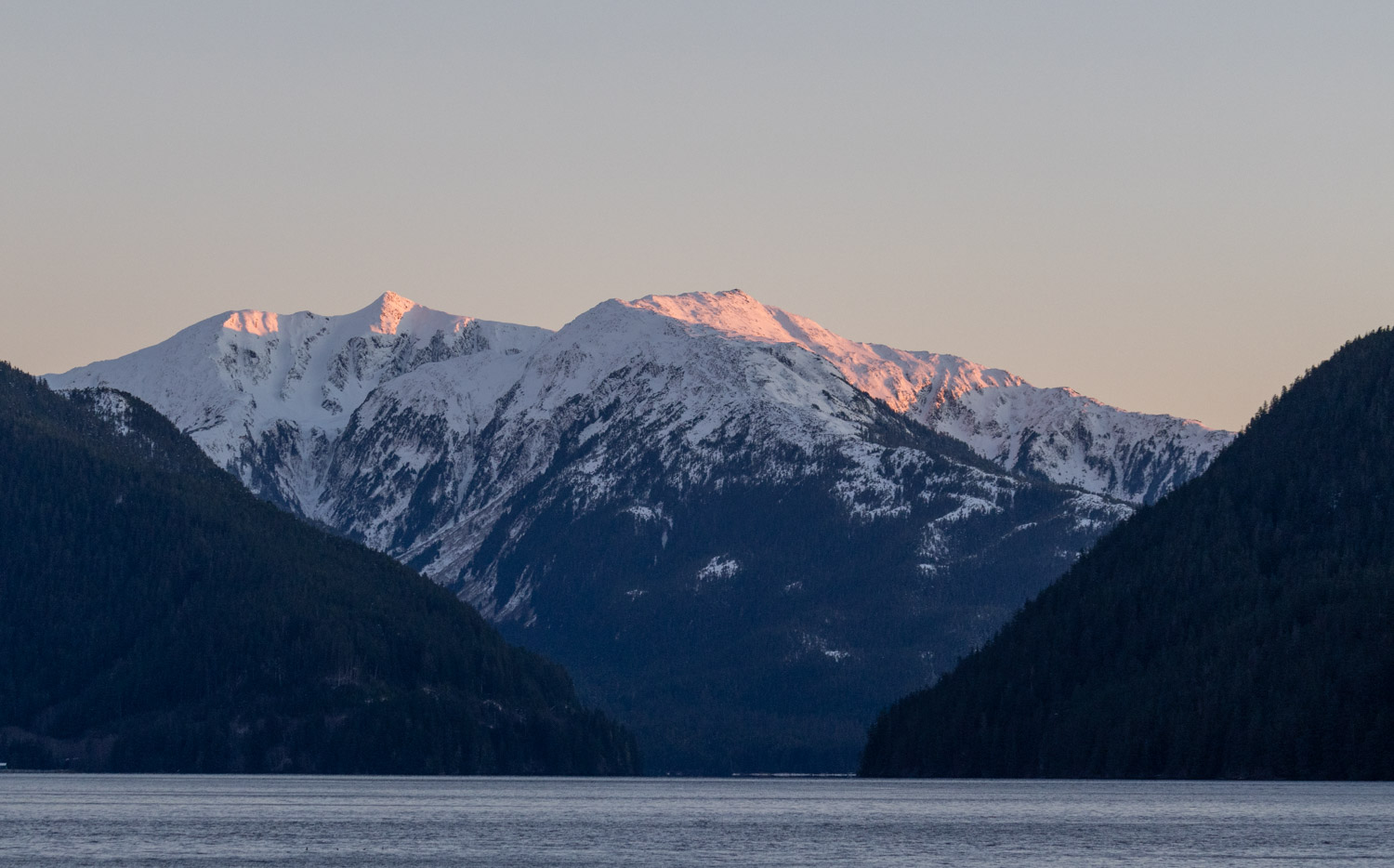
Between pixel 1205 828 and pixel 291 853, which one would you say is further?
pixel 1205 828

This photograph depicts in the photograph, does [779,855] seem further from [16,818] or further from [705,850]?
[16,818]

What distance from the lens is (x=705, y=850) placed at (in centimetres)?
15962

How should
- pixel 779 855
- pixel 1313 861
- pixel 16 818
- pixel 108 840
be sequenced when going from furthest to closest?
pixel 16 818 → pixel 108 840 → pixel 779 855 → pixel 1313 861

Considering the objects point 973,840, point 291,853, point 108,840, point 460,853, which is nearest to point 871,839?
point 973,840

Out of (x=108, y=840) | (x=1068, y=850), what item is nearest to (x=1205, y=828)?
(x=1068, y=850)

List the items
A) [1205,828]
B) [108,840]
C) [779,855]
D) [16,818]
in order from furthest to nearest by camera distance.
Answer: [16,818] → [1205,828] → [108,840] → [779,855]

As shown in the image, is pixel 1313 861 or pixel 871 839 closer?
pixel 1313 861

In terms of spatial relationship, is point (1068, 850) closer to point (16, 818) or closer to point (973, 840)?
point (973, 840)

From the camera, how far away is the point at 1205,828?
18025 centimetres

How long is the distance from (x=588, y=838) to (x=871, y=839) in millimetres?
22287

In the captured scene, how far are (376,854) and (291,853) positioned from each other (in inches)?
229

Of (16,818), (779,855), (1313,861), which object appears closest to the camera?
(1313,861)

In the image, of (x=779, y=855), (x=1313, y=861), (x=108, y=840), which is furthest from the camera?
(x=108, y=840)

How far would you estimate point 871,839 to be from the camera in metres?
173
